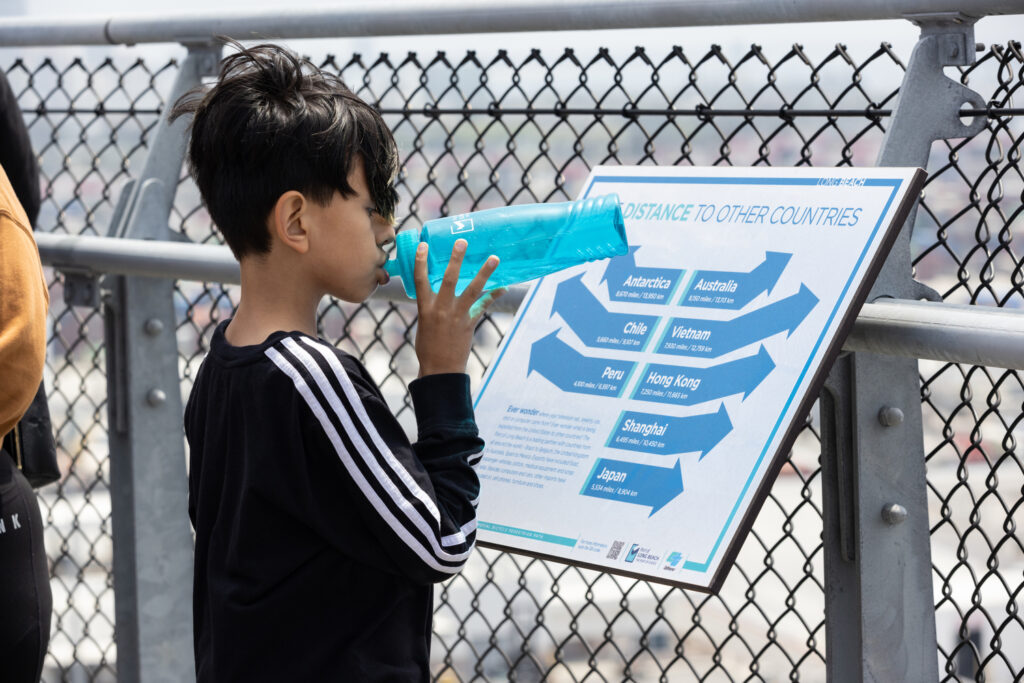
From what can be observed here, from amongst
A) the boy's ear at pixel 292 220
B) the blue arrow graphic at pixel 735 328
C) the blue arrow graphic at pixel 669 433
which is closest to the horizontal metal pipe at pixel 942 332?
the blue arrow graphic at pixel 735 328

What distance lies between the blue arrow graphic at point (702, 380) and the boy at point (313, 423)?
0.89 ft

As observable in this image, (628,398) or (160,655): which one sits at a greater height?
(628,398)

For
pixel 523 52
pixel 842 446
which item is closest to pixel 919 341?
pixel 842 446

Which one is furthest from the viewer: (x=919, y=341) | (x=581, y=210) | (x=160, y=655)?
(x=160, y=655)

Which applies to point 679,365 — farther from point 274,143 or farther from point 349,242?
point 274,143

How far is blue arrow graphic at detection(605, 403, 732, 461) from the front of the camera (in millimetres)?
1699

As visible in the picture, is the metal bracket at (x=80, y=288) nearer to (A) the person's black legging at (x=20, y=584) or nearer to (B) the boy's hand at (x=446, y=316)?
(A) the person's black legging at (x=20, y=584)

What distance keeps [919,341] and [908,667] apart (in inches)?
18.0

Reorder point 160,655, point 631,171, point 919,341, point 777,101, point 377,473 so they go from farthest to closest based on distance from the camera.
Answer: point 160,655 → point 777,101 → point 631,171 → point 919,341 → point 377,473

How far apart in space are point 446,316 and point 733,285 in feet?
1.34

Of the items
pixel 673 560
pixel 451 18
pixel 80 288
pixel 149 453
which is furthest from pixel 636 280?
pixel 80 288

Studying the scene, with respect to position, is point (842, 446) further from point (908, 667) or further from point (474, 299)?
point (474, 299)

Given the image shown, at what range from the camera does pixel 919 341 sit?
169 cm

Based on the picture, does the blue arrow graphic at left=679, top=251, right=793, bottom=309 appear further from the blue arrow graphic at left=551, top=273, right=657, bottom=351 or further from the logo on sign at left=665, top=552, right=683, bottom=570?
the logo on sign at left=665, top=552, right=683, bottom=570
